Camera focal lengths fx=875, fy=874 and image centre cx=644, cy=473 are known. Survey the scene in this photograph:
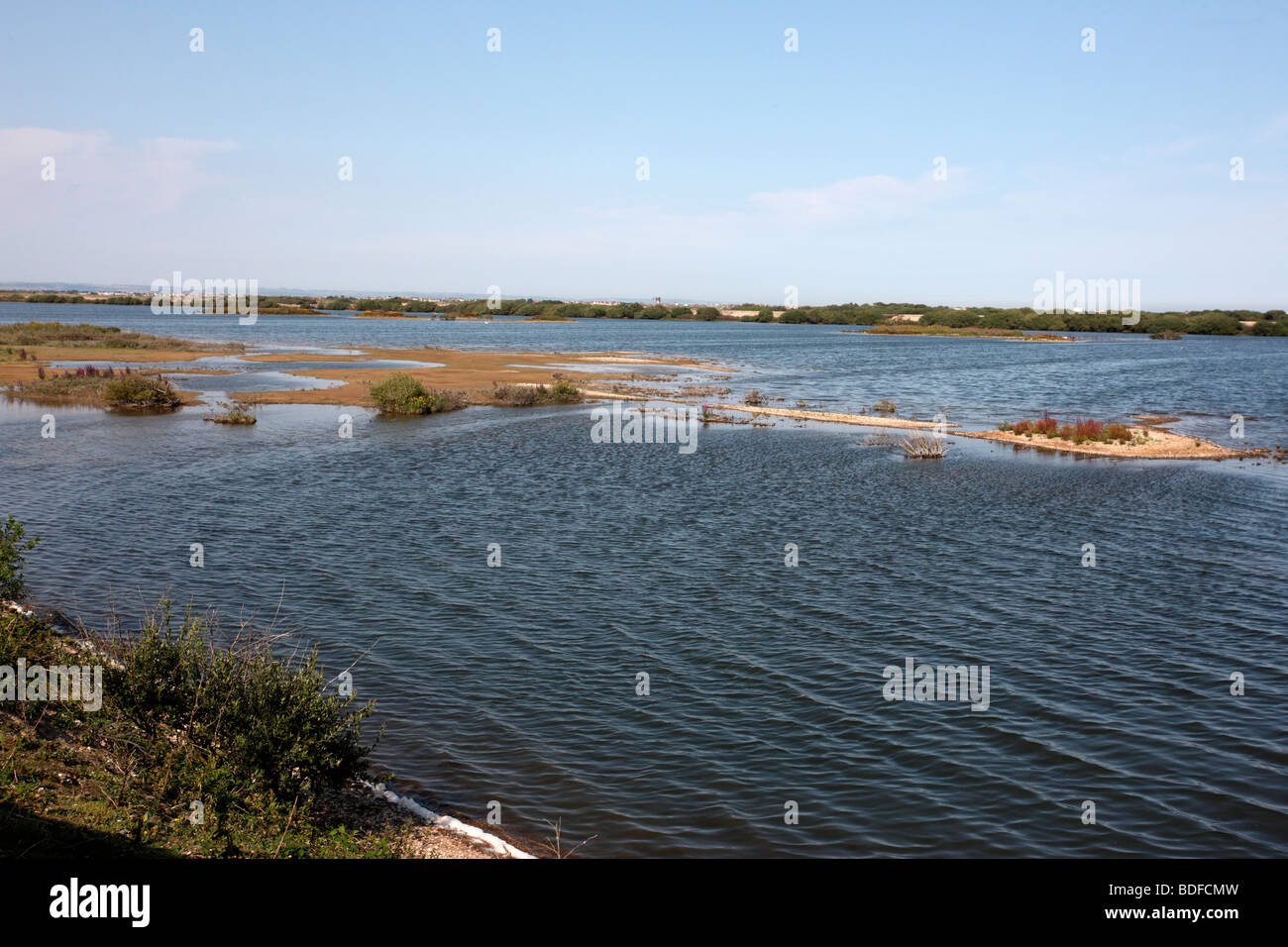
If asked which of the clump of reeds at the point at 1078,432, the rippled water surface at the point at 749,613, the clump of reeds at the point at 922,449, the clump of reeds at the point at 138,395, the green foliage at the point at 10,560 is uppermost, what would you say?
the clump of reeds at the point at 138,395

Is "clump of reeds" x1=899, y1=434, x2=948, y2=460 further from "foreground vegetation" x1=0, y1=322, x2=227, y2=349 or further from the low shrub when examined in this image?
"foreground vegetation" x1=0, y1=322, x2=227, y2=349

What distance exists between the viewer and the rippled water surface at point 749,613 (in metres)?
12.2

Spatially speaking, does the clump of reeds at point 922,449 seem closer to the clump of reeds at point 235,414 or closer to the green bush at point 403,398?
the green bush at point 403,398

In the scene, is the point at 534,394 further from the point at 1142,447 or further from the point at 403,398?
the point at 1142,447

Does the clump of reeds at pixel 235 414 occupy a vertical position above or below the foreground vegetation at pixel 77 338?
below

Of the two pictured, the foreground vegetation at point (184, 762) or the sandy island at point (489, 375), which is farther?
the sandy island at point (489, 375)

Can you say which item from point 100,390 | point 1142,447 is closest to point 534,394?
point 100,390

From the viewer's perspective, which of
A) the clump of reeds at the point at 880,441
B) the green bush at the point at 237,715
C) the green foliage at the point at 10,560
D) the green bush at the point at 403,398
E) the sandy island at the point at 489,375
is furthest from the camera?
the green bush at the point at 403,398

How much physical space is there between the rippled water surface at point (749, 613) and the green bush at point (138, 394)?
391 inches

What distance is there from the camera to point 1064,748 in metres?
13.6

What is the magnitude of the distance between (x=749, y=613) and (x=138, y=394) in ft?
145

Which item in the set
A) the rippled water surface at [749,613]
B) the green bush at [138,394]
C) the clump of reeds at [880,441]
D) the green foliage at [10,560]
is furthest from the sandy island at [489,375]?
the green foliage at [10,560]

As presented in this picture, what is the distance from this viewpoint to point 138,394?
49.8 meters
